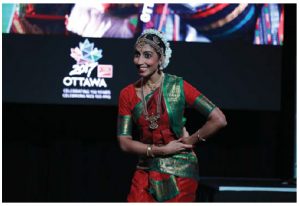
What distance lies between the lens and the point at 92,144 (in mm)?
7172

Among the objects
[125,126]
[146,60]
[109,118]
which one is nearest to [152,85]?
[146,60]

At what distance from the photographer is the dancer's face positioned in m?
3.98

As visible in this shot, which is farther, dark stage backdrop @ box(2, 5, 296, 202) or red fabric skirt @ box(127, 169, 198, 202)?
dark stage backdrop @ box(2, 5, 296, 202)

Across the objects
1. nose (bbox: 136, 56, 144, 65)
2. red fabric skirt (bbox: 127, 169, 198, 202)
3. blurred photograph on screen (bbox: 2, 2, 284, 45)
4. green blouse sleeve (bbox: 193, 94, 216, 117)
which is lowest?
red fabric skirt (bbox: 127, 169, 198, 202)

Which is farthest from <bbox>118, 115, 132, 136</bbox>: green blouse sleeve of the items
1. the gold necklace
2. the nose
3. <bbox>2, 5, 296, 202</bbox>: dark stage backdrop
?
<bbox>2, 5, 296, 202</bbox>: dark stage backdrop

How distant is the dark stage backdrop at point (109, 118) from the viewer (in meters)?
6.75

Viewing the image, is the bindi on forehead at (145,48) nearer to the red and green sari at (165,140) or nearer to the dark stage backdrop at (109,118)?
the red and green sari at (165,140)

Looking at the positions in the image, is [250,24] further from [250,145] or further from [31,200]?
[31,200]

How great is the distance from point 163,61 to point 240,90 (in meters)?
3.02

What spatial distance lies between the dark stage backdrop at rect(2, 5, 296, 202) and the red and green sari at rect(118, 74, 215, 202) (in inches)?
110

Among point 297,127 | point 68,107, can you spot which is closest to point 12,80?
point 68,107

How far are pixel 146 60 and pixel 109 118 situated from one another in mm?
3351

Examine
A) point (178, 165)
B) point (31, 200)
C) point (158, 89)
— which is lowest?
point (31, 200)

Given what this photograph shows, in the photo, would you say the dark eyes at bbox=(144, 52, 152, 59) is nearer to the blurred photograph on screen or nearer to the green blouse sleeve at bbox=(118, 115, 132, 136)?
the green blouse sleeve at bbox=(118, 115, 132, 136)
